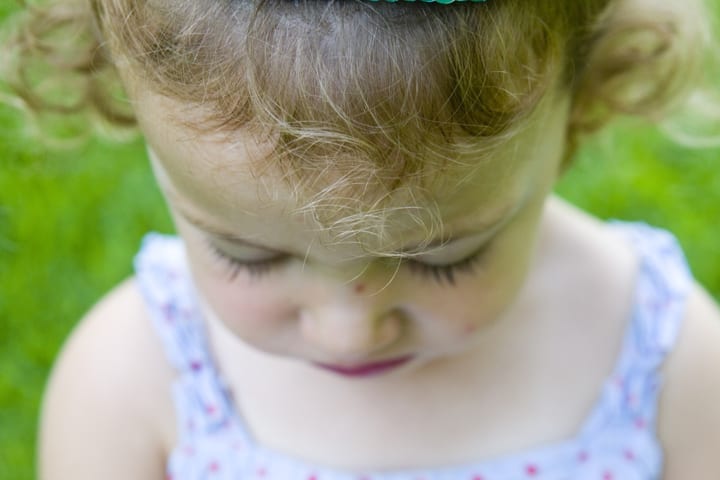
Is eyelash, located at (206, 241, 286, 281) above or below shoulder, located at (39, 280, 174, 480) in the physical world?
above

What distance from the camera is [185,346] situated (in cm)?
137

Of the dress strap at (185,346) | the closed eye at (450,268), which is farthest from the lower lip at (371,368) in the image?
the dress strap at (185,346)

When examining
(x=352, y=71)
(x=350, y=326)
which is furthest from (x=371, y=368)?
(x=352, y=71)

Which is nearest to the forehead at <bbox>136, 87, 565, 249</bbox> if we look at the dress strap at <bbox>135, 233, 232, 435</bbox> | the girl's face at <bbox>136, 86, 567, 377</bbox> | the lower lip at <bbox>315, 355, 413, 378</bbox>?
the girl's face at <bbox>136, 86, 567, 377</bbox>

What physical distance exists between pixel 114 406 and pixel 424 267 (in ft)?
1.94

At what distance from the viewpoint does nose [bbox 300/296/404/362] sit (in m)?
0.96

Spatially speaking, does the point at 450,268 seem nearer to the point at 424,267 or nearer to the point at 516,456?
the point at 424,267

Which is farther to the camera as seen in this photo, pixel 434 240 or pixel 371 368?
pixel 371 368

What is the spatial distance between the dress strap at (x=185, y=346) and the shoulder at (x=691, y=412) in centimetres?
60

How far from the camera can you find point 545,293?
1377mm

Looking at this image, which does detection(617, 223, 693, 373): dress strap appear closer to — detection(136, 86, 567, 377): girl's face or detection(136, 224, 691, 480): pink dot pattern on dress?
detection(136, 224, 691, 480): pink dot pattern on dress

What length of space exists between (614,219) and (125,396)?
4.04 feet

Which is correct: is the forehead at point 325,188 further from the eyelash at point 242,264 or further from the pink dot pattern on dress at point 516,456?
the pink dot pattern on dress at point 516,456

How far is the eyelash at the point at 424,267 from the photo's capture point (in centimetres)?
98
